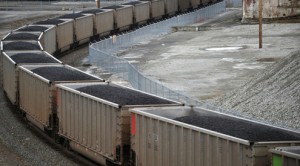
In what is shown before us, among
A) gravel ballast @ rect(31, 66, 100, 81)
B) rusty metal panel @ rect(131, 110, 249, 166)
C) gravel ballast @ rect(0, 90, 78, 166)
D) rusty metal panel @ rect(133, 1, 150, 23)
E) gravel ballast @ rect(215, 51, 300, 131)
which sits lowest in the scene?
gravel ballast @ rect(0, 90, 78, 166)

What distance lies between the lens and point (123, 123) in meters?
25.7

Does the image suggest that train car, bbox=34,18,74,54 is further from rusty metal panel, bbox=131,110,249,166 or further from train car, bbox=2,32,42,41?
rusty metal panel, bbox=131,110,249,166

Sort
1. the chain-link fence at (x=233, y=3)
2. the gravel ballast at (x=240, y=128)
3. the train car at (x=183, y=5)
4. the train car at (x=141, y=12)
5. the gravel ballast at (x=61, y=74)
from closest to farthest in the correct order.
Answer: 1. the gravel ballast at (x=240, y=128)
2. the gravel ballast at (x=61, y=74)
3. the train car at (x=141, y=12)
4. the train car at (x=183, y=5)
5. the chain-link fence at (x=233, y=3)

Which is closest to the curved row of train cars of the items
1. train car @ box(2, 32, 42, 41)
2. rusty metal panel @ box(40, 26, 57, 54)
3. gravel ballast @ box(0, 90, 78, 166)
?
gravel ballast @ box(0, 90, 78, 166)

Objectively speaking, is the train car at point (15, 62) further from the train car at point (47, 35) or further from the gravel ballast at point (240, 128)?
the gravel ballast at point (240, 128)

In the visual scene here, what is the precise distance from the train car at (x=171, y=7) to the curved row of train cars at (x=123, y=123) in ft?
155

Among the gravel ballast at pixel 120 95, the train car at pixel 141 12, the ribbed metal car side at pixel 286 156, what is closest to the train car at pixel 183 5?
the train car at pixel 141 12

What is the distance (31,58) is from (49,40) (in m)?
17.8

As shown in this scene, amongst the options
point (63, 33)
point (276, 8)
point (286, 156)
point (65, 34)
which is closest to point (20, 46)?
point (63, 33)

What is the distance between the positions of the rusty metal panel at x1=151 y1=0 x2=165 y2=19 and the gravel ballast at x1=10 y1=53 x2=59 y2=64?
142 feet

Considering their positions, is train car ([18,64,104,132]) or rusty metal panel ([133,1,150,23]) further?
rusty metal panel ([133,1,150,23])

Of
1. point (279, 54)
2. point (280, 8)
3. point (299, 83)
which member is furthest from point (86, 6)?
point (299, 83)

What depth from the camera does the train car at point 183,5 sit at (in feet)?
320

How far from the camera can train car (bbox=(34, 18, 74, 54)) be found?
63000 mm
